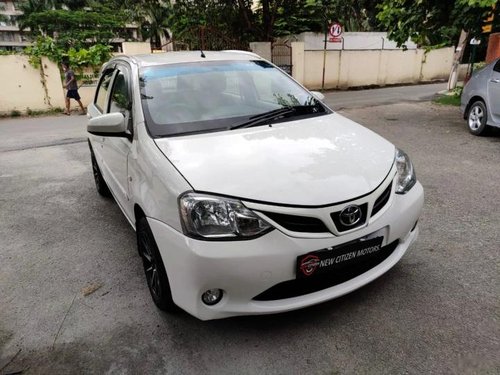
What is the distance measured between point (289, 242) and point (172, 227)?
655mm

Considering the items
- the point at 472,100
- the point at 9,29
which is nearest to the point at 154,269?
the point at 472,100

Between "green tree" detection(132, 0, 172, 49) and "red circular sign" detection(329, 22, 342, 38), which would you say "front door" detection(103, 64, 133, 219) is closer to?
Answer: "red circular sign" detection(329, 22, 342, 38)

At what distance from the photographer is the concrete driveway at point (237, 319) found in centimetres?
228

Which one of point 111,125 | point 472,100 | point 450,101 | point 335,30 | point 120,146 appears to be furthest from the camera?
point 335,30

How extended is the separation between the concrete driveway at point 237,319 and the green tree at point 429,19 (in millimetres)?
4918

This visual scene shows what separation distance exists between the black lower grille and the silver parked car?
5529 mm

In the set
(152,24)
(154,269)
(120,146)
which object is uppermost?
(152,24)

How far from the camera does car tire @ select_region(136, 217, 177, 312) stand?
97.4 inches

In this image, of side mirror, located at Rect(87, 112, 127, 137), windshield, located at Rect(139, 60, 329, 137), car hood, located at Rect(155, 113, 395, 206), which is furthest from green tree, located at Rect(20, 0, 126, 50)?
car hood, located at Rect(155, 113, 395, 206)

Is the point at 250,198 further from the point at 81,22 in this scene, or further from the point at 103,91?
the point at 81,22

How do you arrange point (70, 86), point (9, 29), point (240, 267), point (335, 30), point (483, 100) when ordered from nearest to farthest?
point (240, 267)
point (483, 100)
point (70, 86)
point (335, 30)
point (9, 29)

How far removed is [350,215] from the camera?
2244 mm

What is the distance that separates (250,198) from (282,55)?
1508 centimetres

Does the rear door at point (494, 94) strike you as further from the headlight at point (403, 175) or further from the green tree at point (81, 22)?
the green tree at point (81, 22)
